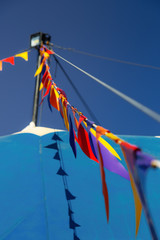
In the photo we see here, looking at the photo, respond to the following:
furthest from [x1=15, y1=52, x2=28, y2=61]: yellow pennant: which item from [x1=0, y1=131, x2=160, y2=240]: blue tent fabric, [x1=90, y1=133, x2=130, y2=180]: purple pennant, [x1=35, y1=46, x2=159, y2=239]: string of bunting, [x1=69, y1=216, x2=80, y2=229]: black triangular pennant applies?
[x1=90, y1=133, x2=130, y2=180]: purple pennant

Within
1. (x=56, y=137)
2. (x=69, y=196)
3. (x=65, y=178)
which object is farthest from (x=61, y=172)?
(x=56, y=137)

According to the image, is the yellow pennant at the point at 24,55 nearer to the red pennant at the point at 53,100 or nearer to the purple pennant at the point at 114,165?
the red pennant at the point at 53,100

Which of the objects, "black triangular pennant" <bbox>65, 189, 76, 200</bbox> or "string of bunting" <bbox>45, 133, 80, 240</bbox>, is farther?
"black triangular pennant" <bbox>65, 189, 76, 200</bbox>

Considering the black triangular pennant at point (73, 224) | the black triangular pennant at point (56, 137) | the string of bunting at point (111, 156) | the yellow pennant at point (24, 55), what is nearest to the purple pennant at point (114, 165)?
the string of bunting at point (111, 156)

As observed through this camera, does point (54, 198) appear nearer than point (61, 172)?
Yes

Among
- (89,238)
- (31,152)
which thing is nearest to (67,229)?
(89,238)

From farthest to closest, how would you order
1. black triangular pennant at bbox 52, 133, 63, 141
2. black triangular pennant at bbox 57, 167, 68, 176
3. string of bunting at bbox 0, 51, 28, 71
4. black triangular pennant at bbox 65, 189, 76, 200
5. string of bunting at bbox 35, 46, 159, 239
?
string of bunting at bbox 0, 51, 28, 71, black triangular pennant at bbox 52, 133, 63, 141, black triangular pennant at bbox 57, 167, 68, 176, black triangular pennant at bbox 65, 189, 76, 200, string of bunting at bbox 35, 46, 159, 239

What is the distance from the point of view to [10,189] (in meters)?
2.15

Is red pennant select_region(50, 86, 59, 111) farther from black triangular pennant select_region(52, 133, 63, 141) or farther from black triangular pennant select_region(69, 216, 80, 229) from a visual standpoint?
black triangular pennant select_region(69, 216, 80, 229)

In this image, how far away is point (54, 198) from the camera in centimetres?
229

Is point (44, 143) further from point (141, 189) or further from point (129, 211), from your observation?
point (141, 189)

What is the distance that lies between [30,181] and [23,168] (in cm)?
19

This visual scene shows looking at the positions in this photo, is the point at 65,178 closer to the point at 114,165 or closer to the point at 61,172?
the point at 61,172

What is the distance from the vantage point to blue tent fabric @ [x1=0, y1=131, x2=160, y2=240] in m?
2.04
